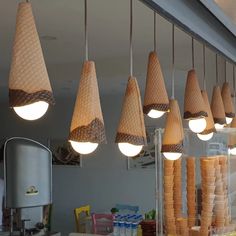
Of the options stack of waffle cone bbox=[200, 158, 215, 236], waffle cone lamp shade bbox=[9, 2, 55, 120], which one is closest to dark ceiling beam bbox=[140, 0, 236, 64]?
waffle cone lamp shade bbox=[9, 2, 55, 120]

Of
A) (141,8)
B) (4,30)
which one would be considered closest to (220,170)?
(141,8)

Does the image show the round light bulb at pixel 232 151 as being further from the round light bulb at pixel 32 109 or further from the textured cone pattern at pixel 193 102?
the round light bulb at pixel 32 109

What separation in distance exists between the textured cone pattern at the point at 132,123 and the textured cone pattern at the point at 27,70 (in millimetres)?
402

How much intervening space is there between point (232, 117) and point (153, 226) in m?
1.08

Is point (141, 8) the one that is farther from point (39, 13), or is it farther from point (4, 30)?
point (4, 30)

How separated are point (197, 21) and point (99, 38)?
209 cm

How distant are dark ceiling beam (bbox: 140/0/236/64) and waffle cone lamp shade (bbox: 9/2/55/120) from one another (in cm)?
39

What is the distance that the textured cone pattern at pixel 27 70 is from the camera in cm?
93

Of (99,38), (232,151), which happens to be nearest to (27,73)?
(232,151)

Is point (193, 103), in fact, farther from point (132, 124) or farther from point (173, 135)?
point (132, 124)

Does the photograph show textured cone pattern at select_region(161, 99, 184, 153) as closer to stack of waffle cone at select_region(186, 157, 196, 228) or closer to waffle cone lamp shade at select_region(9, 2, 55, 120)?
stack of waffle cone at select_region(186, 157, 196, 228)

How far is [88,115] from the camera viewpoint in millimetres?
1165

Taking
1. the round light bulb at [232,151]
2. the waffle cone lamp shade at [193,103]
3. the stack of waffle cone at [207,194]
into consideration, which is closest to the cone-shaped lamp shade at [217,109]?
the stack of waffle cone at [207,194]

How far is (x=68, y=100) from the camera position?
7.47 metres
